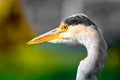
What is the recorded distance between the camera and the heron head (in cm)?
188

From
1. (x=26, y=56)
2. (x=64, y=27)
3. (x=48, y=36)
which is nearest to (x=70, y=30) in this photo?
(x=64, y=27)

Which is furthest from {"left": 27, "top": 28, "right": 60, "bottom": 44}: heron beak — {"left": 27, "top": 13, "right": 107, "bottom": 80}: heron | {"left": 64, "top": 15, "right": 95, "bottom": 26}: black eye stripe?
{"left": 64, "top": 15, "right": 95, "bottom": 26}: black eye stripe

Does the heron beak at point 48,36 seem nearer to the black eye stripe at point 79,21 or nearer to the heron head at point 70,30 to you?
the heron head at point 70,30

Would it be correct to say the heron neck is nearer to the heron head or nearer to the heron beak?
the heron head

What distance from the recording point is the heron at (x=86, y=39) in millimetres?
1826

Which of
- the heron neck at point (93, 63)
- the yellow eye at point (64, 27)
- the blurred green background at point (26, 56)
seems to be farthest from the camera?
the blurred green background at point (26, 56)

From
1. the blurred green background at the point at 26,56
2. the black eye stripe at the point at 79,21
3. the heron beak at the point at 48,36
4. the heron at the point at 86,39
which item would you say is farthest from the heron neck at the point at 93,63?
the blurred green background at the point at 26,56

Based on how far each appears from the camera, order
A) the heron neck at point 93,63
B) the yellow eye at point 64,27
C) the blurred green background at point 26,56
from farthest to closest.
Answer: the blurred green background at point 26,56 → the yellow eye at point 64,27 → the heron neck at point 93,63

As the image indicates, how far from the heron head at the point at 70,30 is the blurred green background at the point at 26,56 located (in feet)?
0.62

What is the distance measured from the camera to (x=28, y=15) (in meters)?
2.28

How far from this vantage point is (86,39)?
1.90m

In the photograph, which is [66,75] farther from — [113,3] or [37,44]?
[113,3]

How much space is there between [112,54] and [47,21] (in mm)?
404

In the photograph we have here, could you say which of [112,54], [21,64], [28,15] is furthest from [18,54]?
[112,54]
